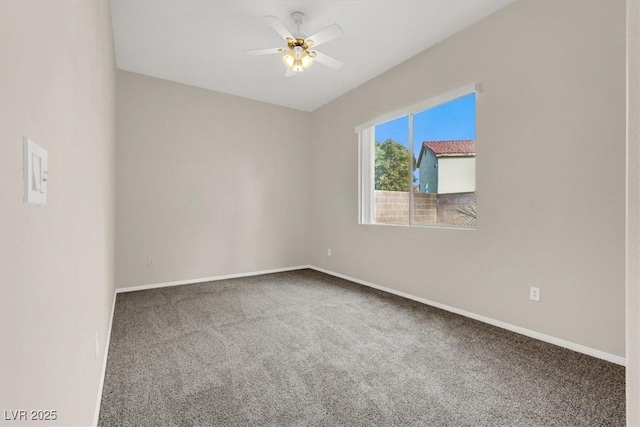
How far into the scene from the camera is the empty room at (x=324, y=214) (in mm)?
758

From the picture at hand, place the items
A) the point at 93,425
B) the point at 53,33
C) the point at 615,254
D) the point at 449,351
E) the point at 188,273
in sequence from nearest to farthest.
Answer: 1. the point at 53,33
2. the point at 93,425
3. the point at 615,254
4. the point at 449,351
5. the point at 188,273

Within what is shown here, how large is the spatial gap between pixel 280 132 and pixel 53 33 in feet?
14.5

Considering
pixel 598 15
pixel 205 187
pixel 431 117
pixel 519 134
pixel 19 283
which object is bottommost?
pixel 19 283

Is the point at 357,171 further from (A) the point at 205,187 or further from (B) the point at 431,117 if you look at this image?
(A) the point at 205,187

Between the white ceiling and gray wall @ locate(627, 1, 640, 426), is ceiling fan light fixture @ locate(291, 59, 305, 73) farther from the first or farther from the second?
gray wall @ locate(627, 1, 640, 426)

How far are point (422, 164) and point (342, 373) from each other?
2.52 meters

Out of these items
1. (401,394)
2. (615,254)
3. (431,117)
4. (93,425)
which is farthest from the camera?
(431,117)

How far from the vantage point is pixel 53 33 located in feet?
2.56

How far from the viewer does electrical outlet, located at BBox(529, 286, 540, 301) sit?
96.7 inches

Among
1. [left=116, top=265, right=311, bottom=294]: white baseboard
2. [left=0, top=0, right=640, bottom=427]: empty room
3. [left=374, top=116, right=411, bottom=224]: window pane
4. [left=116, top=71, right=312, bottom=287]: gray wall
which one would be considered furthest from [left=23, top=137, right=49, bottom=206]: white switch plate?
[left=116, top=265, right=311, bottom=294]: white baseboard

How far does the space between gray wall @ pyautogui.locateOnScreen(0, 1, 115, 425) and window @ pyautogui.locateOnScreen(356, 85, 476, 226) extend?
3.05 m

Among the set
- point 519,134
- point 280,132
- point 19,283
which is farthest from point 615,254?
point 280,132

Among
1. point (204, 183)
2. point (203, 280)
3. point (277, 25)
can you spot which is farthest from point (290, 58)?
point (203, 280)

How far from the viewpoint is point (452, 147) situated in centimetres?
326
